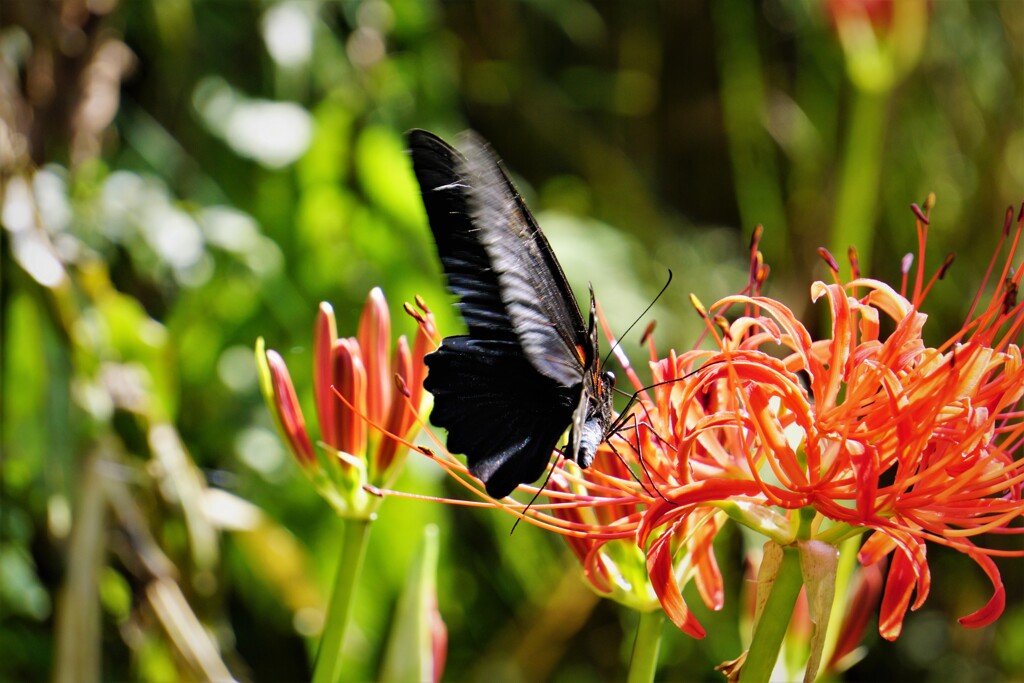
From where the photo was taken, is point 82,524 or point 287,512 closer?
point 82,524

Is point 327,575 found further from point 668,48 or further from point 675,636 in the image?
point 668,48

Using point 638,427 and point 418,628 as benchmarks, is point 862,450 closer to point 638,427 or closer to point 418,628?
point 638,427

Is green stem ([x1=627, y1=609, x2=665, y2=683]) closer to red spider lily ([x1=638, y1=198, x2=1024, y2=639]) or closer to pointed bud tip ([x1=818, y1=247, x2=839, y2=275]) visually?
red spider lily ([x1=638, y1=198, x2=1024, y2=639])

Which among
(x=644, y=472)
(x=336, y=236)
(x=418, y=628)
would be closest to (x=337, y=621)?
(x=418, y=628)

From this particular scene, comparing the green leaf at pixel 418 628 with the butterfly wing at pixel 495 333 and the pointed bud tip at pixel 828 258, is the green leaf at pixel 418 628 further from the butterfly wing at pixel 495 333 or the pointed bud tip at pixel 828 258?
the pointed bud tip at pixel 828 258

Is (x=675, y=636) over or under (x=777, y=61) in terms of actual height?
under

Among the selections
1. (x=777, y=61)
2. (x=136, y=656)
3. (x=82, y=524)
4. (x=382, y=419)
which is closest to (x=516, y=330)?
(x=382, y=419)

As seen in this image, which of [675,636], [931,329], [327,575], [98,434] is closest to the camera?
[98,434]

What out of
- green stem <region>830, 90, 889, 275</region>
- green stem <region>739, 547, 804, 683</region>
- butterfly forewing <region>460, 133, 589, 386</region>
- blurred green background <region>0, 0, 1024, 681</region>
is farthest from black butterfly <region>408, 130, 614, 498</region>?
green stem <region>830, 90, 889, 275</region>
